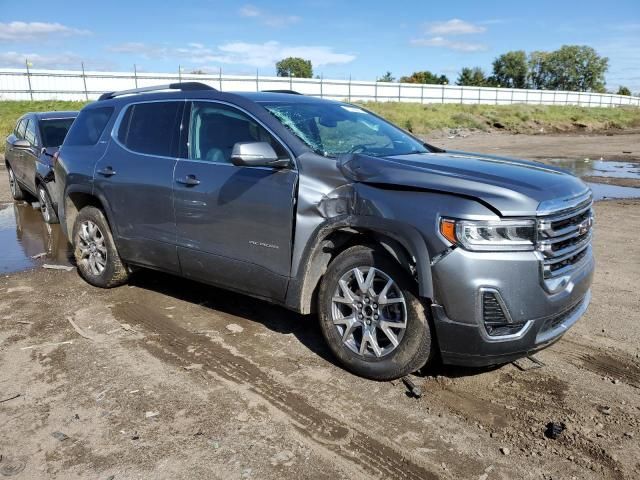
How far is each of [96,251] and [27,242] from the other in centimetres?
289

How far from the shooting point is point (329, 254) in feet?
12.9

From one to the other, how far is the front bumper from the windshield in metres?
1.36

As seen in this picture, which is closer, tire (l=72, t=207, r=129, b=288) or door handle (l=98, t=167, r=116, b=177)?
door handle (l=98, t=167, r=116, b=177)

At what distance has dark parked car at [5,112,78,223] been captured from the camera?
8883mm

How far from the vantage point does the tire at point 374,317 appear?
11.3 feet

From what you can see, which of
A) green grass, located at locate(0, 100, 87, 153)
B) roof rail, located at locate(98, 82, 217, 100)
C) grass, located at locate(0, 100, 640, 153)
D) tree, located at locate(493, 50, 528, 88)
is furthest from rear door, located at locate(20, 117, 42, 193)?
tree, located at locate(493, 50, 528, 88)

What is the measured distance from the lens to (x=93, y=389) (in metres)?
3.68

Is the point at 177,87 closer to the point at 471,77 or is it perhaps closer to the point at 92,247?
the point at 92,247

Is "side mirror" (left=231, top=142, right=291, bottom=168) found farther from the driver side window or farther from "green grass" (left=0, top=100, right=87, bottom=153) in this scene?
"green grass" (left=0, top=100, right=87, bottom=153)

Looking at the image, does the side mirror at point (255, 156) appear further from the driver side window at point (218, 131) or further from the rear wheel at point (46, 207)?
the rear wheel at point (46, 207)

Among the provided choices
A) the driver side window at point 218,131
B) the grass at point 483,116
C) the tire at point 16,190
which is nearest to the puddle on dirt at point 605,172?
the driver side window at point 218,131

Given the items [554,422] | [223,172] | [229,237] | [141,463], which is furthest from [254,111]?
[554,422]

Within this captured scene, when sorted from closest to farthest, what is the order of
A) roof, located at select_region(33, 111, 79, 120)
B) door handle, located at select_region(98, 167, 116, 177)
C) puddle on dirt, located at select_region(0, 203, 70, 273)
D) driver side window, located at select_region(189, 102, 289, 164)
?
driver side window, located at select_region(189, 102, 289, 164) < door handle, located at select_region(98, 167, 116, 177) < puddle on dirt, located at select_region(0, 203, 70, 273) < roof, located at select_region(33, 111, 79, 120)

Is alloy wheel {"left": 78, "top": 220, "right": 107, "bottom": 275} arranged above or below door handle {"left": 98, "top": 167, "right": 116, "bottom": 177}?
below
